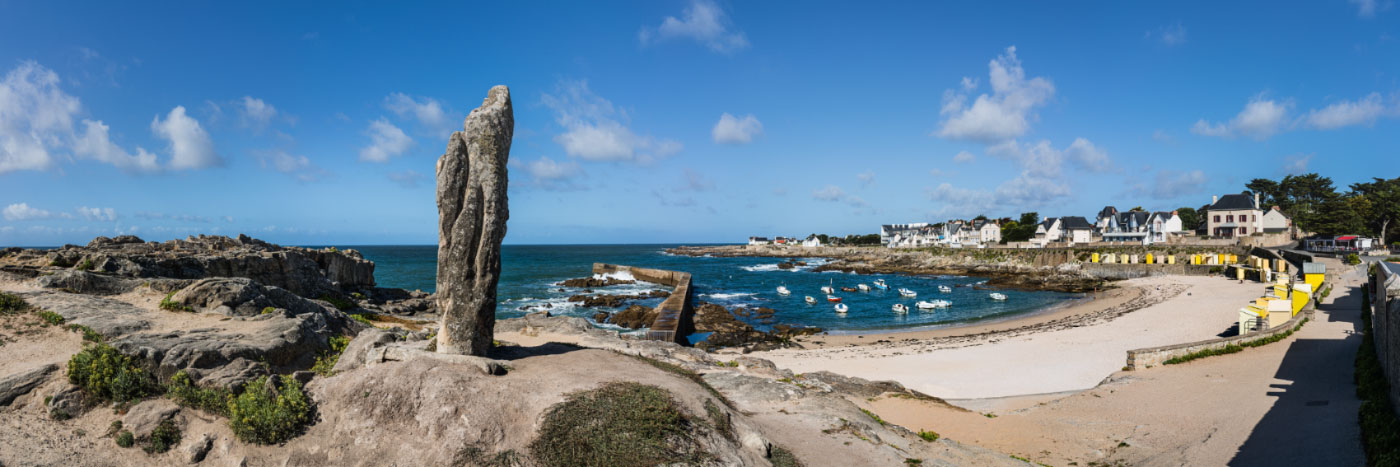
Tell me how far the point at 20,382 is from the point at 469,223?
6636 mm

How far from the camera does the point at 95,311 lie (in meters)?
12.3

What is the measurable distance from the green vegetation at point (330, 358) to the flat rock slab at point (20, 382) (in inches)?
136

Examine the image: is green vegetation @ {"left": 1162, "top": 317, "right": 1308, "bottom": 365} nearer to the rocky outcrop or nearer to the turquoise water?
the turquoise water

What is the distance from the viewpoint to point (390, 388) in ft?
29.4

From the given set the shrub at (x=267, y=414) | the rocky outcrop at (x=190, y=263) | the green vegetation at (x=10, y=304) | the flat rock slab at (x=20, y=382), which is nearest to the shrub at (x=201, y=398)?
the shrub at (x=267, y=414)

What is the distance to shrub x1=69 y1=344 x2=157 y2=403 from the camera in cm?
847

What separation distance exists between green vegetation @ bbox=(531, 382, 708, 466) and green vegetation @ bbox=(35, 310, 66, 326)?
10.9 meters

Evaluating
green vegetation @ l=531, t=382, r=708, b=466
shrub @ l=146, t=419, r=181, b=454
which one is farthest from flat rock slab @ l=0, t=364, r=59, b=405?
green vegetation @ l=531, t=382, r=708, b=466

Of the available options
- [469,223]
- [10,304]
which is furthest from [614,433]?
[10,304]

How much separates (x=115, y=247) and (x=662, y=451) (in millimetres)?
28593

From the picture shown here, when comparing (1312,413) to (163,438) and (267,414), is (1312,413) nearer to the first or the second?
(267,414)

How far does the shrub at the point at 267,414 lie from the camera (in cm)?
817

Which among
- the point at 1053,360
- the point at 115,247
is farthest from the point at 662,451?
the point at 115,247

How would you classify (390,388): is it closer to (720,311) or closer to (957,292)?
(720,311)
